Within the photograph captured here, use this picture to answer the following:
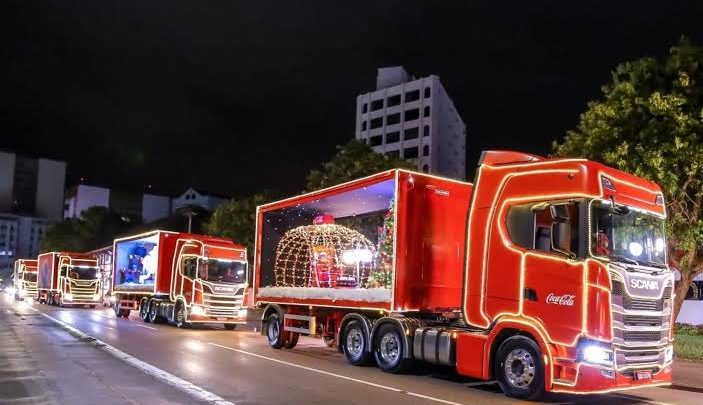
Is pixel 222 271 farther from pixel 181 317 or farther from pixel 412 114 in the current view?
pixel 412 114

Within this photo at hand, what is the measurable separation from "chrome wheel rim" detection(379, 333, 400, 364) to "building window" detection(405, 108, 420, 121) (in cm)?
8508

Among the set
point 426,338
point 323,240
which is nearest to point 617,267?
point 426,338

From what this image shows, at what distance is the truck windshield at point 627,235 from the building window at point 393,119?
292 feet

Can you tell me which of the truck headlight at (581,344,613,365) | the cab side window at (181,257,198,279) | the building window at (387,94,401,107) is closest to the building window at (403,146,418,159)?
the building window at (387,94,401,107)

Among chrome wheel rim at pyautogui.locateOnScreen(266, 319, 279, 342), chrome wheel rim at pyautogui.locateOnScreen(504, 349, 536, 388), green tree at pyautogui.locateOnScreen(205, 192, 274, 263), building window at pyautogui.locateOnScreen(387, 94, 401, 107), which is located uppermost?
building window at pyautogui.locateOnScreen(387, 94, 401, 107)

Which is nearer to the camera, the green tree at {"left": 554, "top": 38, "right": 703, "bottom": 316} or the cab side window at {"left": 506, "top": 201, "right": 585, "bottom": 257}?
the cab side window at {"left": 506, "top": 201, "right": 585, "bottom": 257}

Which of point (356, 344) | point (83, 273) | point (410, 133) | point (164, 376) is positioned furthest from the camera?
point (410, 133)

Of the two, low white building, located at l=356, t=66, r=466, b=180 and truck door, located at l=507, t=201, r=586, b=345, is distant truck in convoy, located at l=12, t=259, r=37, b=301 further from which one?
truck door, located at l=507, t=201, r=586, b=345

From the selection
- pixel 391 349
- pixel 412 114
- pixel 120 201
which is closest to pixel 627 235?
pixel 391 349

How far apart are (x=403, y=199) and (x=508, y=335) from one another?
349cm

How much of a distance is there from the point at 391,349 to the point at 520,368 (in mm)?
3353

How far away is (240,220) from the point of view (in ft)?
141

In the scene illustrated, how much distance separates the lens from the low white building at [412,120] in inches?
3784

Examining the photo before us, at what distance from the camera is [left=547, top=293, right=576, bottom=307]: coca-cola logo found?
32.1ft
